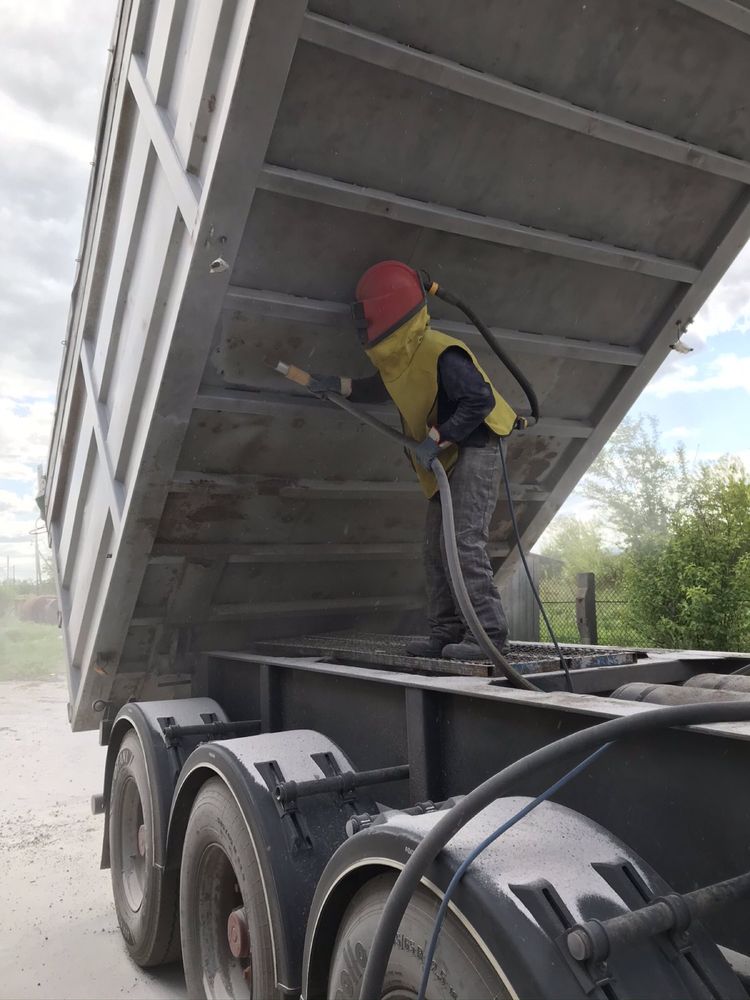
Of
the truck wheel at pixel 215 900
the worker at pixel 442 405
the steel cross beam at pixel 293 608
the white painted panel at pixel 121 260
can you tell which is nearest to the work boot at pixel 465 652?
the worker at pixel 442 405

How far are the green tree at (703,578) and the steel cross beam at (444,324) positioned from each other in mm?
6520

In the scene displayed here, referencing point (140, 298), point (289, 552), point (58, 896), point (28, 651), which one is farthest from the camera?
point (28, 651)

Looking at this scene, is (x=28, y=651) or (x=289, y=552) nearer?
(x=289, y=552)

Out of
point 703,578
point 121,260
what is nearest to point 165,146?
point 121,260

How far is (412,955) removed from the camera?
1.75 metres

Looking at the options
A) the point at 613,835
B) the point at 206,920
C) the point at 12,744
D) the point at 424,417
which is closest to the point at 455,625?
the point at 424,417

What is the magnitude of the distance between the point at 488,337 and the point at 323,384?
0.71m

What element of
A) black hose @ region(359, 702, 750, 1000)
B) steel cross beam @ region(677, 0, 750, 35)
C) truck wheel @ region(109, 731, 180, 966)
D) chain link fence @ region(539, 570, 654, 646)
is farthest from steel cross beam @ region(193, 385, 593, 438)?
chain link fence @ region(539, 570, 654, 646)

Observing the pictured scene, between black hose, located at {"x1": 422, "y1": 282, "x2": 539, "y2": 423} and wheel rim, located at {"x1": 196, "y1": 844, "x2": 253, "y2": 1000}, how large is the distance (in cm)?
217

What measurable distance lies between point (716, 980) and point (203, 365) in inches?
98.9

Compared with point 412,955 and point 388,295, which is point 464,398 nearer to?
point 388,295

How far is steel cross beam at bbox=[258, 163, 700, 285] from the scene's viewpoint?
2.82m

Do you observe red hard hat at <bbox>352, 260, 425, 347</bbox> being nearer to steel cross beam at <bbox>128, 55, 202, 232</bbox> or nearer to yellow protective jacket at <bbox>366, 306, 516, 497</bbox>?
yellow protective jacket at <bbox>366, 306, 516, 497</bbox>

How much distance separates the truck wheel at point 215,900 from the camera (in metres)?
2.76
